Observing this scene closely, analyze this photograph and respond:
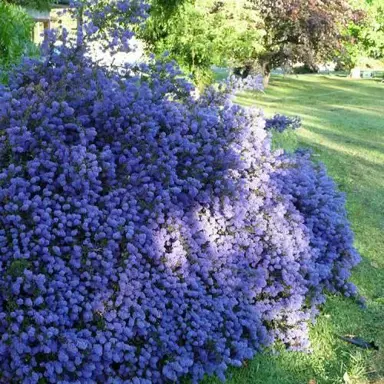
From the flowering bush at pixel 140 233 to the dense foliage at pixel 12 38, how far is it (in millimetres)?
1612

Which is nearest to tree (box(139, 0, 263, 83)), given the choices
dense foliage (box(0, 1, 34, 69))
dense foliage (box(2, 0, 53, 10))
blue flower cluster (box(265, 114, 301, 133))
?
dense foliage (box(2, 0, 53, 10))

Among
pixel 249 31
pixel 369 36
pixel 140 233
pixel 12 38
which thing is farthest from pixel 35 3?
pixel 369 36

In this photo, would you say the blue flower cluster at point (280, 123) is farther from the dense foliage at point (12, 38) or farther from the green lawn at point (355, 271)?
the dense foliage at point (12, 38)

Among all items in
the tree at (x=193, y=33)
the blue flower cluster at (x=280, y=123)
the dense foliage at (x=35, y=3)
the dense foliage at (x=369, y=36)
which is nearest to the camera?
the blue flower cluster at (x=280, y=123)

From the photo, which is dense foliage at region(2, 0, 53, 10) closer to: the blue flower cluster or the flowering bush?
the blue flower cluster

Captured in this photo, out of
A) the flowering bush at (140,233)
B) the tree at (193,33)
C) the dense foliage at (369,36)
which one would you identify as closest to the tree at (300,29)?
the tree at (193,33)

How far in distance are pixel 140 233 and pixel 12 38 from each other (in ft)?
9.48

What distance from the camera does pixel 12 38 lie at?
514 centimetres

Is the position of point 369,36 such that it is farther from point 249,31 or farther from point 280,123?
point 280,123

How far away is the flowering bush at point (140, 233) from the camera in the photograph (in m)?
2.67

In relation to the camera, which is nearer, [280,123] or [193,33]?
[280,123]

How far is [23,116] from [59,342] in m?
1.15

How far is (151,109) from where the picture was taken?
3.46 metres

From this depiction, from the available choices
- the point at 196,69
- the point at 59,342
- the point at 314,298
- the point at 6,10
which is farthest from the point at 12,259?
the point at 196,69
